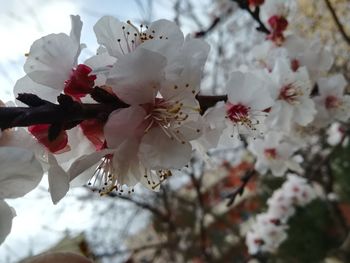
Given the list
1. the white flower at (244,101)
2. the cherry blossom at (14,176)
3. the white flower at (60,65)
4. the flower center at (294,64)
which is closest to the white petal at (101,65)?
the white flower at (60,65)

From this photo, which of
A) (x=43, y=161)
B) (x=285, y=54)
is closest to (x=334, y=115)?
(x=285, y=54)

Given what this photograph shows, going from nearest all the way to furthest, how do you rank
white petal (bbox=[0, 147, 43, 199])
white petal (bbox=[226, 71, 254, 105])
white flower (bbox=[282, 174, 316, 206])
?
white petal (bbox=[0, 147, 43, 199]) < white petal (bbox=[226, 71, 254, 105]) < white flower (bbox=[282, 174, 316, 206])

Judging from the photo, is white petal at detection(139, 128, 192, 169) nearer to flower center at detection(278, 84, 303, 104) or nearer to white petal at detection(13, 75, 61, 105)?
white petal at detection(13, 75, 61, 105)

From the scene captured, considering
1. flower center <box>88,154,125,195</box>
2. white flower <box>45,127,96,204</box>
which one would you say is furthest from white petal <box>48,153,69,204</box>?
flower center <box>88,154,125,195</box>

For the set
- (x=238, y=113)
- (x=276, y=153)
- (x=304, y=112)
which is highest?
(x=238, y=113)

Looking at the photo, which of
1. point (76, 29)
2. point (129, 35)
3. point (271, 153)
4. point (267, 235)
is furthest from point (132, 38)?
point (267, 235)

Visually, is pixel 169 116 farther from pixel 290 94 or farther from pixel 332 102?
pixel 332 102

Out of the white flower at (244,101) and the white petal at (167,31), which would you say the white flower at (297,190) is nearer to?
the white flower at (244,101)
